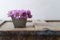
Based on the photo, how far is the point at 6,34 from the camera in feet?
3.30

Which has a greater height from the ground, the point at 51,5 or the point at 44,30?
the point at 51,5

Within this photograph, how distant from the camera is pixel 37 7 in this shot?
5.43ft

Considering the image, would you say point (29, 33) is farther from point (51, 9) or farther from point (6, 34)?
point (51, 9)

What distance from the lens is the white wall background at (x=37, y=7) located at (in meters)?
1.64

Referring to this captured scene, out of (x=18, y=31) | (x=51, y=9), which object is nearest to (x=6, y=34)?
(x=18, y=31)

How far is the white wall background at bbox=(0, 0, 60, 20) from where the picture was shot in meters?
1.64

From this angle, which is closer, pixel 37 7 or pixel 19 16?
pixel 19 16

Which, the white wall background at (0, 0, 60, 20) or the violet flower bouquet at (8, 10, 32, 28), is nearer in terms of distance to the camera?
the violet flower bouquet at (8, 10, 32, 28)

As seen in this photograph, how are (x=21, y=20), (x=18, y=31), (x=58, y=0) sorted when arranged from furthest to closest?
(x=58, y=0), (x=21, y=20), (x=18, y=31)

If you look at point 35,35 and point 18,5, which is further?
point 18,5

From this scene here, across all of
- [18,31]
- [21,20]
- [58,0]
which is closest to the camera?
[18,31]

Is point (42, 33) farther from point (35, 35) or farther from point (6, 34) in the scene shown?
point (6, 34)

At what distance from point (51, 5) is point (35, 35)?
72 centimetres

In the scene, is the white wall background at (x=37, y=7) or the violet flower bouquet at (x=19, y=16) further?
the white wall background at (x=37, y=7)
